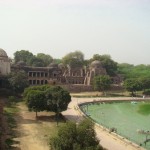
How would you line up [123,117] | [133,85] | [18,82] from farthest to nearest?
[133,85], [18,82], [123,117]

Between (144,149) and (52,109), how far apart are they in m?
14.6

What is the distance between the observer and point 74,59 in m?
105

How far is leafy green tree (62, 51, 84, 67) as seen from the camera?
4057 inches

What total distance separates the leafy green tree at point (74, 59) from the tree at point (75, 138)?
247ft

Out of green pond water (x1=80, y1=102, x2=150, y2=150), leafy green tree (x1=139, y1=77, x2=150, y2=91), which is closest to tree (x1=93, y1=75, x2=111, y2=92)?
green pond water (x1=80, y1=102, x2=150, y2=150)

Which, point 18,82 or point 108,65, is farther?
point 108,65

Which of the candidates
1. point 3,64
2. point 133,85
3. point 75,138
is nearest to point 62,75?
point 3,64

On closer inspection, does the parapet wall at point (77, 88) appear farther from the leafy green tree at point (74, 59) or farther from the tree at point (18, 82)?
the leafy green tree at point (74, 59)

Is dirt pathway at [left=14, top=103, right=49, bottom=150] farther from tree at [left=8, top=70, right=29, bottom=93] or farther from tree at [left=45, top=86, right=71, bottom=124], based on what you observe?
tree at [left=8, top=70, right=29, bottom=93]

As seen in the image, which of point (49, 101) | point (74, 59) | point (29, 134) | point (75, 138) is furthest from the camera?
point (74, 59)

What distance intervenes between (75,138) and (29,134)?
10887mm

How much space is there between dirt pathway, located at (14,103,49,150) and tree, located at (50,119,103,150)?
17.2 feet

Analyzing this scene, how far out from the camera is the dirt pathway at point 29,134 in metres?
30.6

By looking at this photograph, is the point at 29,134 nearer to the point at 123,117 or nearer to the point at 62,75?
the point at 123,117
